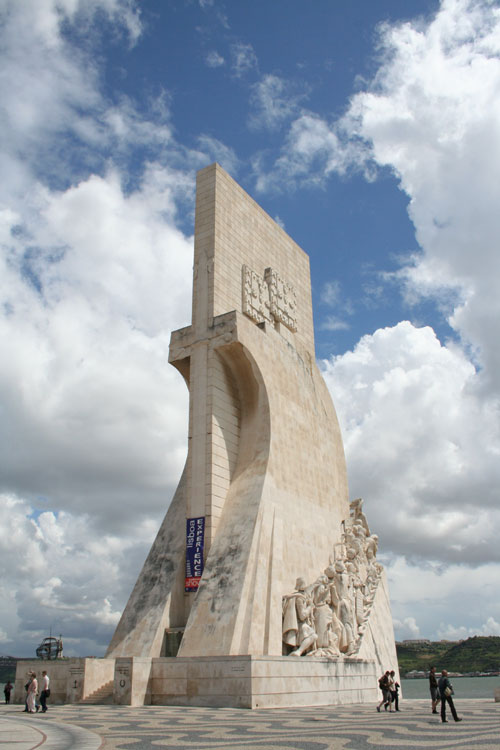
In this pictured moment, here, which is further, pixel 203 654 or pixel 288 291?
pixel 288 291

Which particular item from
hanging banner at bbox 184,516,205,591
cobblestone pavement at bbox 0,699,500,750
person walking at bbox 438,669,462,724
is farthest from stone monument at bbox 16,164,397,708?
person walking at bbox 438,669,462,724

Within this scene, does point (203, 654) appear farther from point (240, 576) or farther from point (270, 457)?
point (270, 457)

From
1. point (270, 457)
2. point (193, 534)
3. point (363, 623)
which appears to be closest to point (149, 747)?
point (193, 534)

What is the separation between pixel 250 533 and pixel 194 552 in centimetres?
141

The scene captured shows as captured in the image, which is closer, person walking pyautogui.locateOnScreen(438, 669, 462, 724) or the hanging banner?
person walking pyautogui.locateOnScreen(438, 669, 462, 724)

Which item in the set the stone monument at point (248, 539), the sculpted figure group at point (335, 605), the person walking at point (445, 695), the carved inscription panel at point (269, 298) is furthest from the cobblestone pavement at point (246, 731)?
the carved inscription panel at point (269, 298)

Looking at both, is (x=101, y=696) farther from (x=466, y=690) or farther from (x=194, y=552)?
(x=466, y=690)

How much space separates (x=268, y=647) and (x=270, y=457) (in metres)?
3.94

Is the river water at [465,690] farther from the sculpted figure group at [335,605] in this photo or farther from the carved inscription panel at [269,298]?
the carved inscription panel at [269,298]

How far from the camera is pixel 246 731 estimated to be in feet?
21.2

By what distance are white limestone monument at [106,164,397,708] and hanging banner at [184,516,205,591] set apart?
3 cm

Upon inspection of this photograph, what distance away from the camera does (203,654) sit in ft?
36.9

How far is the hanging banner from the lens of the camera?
13.0m

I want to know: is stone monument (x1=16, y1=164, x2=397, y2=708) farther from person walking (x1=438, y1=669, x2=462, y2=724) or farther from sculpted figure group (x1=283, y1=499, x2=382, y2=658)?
person walking (x1=438, y1=669, x2=462, y2=724)
